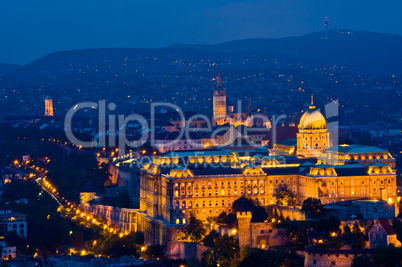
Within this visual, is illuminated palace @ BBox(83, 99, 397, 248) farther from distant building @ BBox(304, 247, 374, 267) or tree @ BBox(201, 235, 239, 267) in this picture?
distant building @ BBox(304, 247, 374, 267)

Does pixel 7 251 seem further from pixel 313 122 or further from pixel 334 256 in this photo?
pixel 334 256

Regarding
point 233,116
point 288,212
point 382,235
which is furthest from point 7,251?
point 233,116

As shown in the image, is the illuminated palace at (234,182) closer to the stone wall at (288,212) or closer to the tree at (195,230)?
the tree at (195,230)

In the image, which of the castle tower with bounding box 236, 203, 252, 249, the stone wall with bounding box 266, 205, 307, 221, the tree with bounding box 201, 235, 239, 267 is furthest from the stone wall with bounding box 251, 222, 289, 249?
the stone wall with bounding box 266, 205, 307, 221

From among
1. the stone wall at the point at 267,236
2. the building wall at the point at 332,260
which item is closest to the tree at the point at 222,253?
the stone wall at the point at 267,236

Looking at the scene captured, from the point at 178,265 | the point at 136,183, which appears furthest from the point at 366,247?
the point at 136,183
